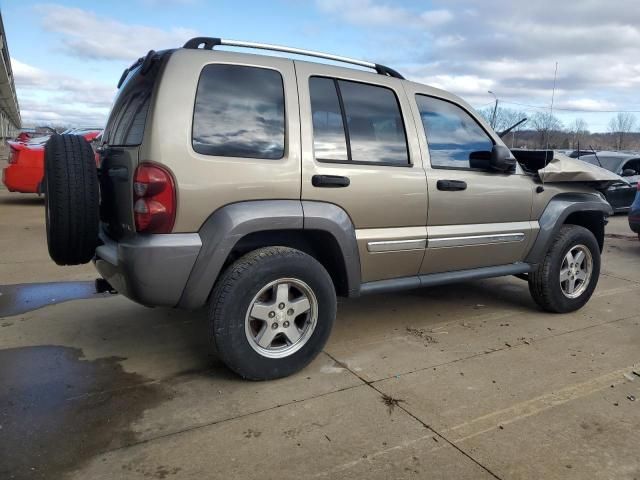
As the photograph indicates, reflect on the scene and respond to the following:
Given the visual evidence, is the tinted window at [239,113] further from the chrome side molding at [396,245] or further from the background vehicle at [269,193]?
the chrome side molding at [396,245]

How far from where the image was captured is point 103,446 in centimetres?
264

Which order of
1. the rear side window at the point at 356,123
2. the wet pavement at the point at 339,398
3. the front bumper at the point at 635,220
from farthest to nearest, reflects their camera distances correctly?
the front bumper at the point at 635,220
the rear side window at the point at 356,123
the wet pavement at the point at 339,398

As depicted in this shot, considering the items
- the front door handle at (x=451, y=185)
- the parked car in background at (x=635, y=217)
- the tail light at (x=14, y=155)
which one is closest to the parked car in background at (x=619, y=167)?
the parked car in background at (x=635, y=217)

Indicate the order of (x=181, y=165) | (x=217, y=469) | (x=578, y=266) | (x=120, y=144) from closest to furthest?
(x=217, y=469)
(x=181, y=165)
(x=120, y=144)
(x=578, y=266)

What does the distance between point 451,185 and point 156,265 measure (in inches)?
86.5

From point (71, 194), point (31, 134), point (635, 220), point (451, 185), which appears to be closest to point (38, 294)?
point (71, 194)

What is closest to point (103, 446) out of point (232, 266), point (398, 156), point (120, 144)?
point (232, 266)

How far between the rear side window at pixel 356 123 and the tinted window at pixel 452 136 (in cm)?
27

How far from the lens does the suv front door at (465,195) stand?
3959mm

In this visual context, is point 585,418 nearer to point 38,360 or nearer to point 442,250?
point 442,250

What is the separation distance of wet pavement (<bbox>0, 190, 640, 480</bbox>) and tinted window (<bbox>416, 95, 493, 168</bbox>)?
139 cm

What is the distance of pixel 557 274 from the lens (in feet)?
15.6

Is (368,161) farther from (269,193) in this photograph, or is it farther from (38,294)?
(38,294)

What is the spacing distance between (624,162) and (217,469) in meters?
12.2
